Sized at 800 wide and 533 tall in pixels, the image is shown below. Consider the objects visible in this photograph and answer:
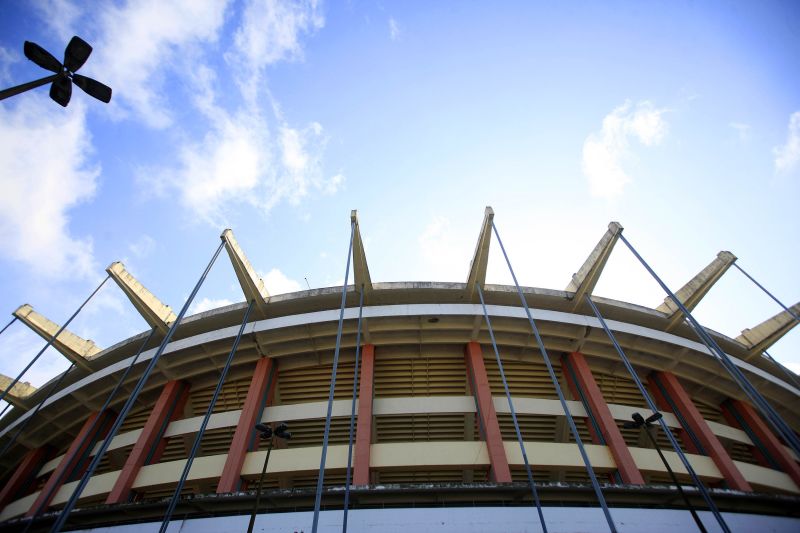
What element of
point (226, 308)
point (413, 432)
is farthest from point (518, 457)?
point (226, 308)

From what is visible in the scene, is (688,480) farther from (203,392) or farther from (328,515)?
(203,392)

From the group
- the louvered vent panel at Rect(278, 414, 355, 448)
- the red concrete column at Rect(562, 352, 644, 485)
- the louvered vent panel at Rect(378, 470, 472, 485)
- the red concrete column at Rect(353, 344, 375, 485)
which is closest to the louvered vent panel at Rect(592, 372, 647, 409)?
the red concrete column at Rect(562, 352, 644, 485)

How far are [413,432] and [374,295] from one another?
17.8 feet

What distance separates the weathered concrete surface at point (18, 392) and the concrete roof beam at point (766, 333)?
34.3 metres

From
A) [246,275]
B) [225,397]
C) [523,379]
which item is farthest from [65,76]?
[523,379]

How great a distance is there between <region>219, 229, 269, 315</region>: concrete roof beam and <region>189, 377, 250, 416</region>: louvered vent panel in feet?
11.5

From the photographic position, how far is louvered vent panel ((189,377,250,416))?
15492mm

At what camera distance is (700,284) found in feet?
47.1

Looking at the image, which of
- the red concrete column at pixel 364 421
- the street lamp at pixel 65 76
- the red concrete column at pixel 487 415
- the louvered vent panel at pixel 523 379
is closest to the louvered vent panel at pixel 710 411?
the louvered vent panel at pixel 523 379

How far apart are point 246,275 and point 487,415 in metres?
9.98

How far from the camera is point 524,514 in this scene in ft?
28.9

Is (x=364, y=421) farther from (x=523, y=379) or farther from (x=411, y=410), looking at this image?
(x=523, y=379)

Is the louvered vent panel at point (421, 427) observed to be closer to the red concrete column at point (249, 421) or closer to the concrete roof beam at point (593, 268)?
the red concrete column at point (249, 421)

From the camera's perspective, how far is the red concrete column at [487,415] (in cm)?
1037
